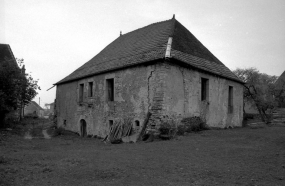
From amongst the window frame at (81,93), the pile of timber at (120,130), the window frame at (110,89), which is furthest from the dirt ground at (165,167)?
the window frame at (81,93)

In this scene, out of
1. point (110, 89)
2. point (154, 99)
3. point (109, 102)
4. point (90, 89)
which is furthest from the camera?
point (90, 89)

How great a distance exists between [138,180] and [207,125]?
31.9 ft

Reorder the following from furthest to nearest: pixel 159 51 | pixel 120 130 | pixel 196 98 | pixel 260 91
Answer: pixel 260 91, pixel 196 98, pixel 120 130, pixel 159 51

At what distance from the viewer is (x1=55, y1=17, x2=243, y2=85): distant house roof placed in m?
12.9

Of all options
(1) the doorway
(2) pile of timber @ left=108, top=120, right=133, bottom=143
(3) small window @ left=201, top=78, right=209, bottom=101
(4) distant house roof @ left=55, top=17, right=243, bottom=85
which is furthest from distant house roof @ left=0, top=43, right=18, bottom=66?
(3) small window @ left=201, top=78, right=209, bottom=101

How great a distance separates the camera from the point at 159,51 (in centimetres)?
1244

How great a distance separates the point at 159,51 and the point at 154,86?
6.29ft

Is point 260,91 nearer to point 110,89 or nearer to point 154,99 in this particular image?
point 110,89

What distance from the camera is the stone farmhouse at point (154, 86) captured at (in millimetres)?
12057

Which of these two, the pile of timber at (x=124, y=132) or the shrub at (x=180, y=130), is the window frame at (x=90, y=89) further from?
the shrub at (x=180, y=130)

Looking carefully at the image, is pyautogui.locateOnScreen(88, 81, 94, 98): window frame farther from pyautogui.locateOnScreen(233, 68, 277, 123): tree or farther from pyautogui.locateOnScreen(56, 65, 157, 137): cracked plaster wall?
pyautogui.locateOnScreen(233, 68, 277, 123): tree

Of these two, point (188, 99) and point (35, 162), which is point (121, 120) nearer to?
point (188, 99)

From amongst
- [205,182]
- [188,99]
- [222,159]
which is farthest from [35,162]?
[188,99]

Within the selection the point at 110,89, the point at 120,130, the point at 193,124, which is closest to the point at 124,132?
the point at 120,130
